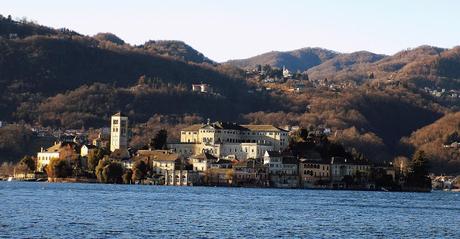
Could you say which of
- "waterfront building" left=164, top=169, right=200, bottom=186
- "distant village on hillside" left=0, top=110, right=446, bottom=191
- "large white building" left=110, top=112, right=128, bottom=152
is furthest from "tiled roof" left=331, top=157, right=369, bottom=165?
"large white building" left=110, top=112, right=128, bottom=152

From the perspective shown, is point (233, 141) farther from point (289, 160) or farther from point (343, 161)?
point (343, 161)

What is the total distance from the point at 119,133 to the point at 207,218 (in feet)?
306

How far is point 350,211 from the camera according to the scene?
280ft

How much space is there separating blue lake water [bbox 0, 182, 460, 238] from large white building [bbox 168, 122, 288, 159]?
55.7m

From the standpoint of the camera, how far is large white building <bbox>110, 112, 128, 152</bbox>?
16025 cm

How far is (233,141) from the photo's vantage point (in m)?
159

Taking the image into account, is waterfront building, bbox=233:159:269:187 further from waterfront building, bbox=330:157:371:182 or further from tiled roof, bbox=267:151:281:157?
waterfront building, bbox=330:157:371:182

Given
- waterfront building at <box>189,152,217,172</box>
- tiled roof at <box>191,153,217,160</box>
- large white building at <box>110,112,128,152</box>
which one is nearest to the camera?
waterfront building at <box>189,152,217,172</box>

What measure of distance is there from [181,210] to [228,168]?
67.1 meters

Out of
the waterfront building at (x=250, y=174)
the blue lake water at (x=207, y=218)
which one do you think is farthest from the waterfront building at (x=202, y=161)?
the blue lake water at (x=207, y=218)

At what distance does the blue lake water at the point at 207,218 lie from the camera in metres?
58.7

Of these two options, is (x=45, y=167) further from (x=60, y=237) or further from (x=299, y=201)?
(x=60, y=237)

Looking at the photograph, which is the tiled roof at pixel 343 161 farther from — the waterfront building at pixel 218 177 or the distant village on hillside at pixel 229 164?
the waterfront building at pixel 218 177

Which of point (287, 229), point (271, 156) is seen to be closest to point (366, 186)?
point (271, 156)
